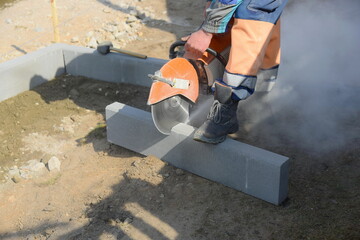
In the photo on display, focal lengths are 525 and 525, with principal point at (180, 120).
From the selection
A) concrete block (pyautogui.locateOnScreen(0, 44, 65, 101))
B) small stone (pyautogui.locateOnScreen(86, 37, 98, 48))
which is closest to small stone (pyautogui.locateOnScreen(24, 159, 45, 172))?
concrete block (pyautogui.locateOnScreen(0, 44, 65, 101))

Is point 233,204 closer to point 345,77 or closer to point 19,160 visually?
point 19,160

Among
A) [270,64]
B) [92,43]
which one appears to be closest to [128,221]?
[270,64]

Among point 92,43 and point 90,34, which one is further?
point 90,34

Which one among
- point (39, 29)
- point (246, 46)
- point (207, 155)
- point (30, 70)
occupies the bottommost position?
point (39, 29)

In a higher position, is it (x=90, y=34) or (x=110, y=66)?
(x=110, y=66)

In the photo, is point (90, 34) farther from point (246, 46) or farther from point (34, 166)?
point (246, 46)

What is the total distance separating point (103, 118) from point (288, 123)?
207 centimetres

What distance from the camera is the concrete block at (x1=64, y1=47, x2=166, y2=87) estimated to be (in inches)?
254

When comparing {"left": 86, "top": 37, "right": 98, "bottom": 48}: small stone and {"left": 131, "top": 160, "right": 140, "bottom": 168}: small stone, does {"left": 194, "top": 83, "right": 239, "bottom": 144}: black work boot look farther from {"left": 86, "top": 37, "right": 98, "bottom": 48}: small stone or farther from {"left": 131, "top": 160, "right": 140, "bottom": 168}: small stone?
{"left": 86, "top": 37, "right": 98, "bottom": 48}: small stone

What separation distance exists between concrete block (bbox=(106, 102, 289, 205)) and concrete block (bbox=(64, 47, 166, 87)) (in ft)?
4.46

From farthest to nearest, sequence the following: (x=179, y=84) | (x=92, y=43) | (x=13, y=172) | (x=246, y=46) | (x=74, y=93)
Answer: (x=92, y=43)
(x=74, y=93)
(x=13, y=172)
(x=179, y=84)
(x=246, y=46)

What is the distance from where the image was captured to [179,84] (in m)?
4.52

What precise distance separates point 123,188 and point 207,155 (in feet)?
2.62

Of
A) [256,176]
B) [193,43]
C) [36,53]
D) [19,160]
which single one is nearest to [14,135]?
[19,160]
